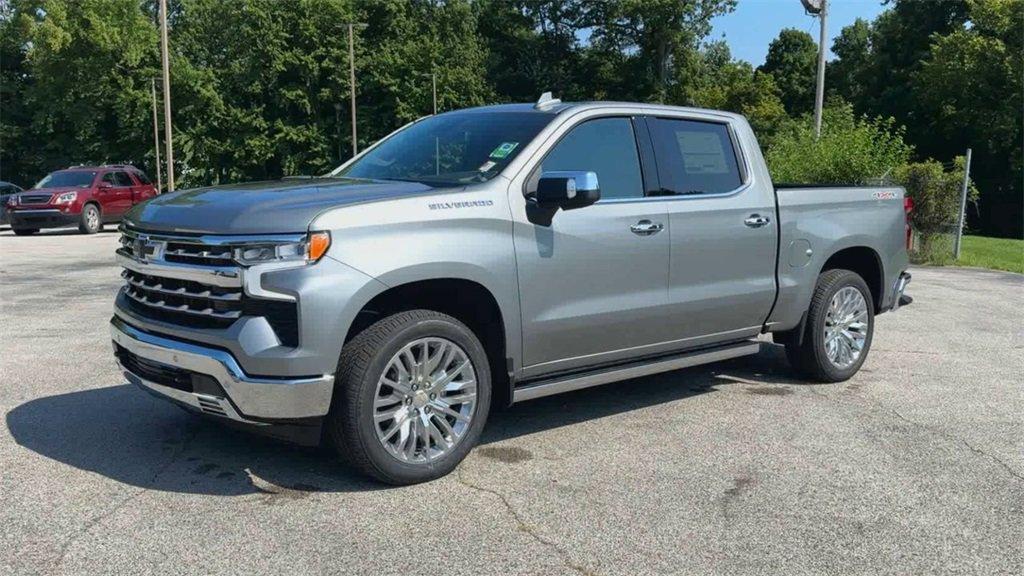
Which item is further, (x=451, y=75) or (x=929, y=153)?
(x=451, y=75)

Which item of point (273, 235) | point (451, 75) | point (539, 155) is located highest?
point (451, 75)

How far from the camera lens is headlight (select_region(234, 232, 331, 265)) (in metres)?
3.98

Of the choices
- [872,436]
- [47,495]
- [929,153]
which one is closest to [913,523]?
[872,436]

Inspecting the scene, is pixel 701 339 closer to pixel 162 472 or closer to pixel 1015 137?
pixel 162 472

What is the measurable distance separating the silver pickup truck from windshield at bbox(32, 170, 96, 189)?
66.5 ft

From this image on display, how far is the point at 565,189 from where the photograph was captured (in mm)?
4586

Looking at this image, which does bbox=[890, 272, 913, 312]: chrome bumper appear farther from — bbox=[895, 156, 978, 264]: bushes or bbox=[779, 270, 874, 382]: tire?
bbox=[895, 156, 978, 264]: bushes

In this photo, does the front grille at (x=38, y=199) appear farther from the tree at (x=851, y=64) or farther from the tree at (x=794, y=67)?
the tree at (x=794, y=67)

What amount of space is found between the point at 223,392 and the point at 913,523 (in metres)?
3.18

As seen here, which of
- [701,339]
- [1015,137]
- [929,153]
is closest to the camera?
[701,339]

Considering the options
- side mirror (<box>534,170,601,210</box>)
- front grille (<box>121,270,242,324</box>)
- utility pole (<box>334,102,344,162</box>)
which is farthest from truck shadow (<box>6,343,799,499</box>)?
utility pole (<box>334,102,344,162</box>)

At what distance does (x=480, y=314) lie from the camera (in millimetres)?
4781

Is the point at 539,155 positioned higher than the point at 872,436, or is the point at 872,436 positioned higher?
the point at 539,155

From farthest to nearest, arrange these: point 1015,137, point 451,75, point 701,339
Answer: point 451,75, point 1015,137, point 701,339
